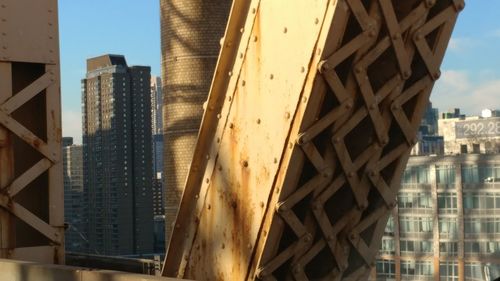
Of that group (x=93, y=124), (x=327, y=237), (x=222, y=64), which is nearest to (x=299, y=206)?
(x=327, y=237)

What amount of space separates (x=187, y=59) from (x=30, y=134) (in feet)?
9.01

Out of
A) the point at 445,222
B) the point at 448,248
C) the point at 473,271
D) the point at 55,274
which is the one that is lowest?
the point at 473,271

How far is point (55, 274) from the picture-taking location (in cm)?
590

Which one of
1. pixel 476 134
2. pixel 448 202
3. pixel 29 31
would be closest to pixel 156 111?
pixel 448 202

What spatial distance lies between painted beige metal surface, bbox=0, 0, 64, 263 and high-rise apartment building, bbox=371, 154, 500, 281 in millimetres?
72673

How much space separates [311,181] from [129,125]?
2173 inches

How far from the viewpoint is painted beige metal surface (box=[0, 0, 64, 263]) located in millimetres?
7902

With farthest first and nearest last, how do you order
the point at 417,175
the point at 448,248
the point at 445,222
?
the point at 448,248 < the point at 445,222 < the point at 417,175

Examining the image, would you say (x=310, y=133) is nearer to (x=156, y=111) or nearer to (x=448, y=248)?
(x=448, y=248)

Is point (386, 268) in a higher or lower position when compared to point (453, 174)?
lower

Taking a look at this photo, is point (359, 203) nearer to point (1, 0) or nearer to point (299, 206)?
point (299, 206)

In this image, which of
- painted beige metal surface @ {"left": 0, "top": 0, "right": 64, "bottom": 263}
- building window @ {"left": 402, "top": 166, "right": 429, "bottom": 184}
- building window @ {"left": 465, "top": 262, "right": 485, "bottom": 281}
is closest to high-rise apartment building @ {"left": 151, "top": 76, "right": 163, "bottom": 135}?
building window @ {"left": 402, "top": 166, "right": 429, "bottom": 184}

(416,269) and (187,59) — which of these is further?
(416,269)

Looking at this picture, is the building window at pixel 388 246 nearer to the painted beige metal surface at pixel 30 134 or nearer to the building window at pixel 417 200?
the building window at pixel 417 200
